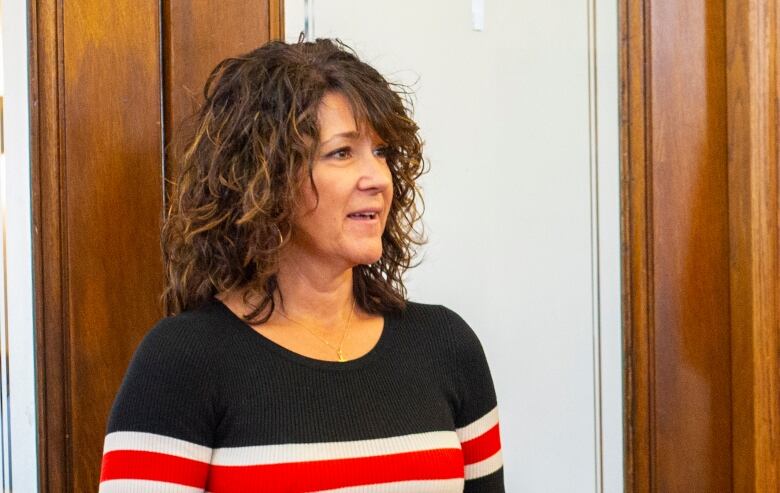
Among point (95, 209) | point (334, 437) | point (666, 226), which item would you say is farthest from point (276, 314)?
point (666, 226)

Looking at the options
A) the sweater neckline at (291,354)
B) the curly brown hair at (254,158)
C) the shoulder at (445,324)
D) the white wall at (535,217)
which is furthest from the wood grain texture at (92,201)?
the white wall at (535,217)

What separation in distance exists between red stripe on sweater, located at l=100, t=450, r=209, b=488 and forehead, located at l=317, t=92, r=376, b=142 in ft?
1.59

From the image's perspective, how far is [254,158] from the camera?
1395 millimetres

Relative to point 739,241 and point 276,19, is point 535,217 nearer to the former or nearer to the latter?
point 739,241

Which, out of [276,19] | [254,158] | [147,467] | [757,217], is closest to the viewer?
[147,467]

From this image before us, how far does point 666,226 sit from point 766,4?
453 millimetres

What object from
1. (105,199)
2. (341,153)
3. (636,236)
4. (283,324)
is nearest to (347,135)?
(341,153)

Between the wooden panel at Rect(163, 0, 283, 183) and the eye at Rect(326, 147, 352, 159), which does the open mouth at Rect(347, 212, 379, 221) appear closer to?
the eye at Rect(326, 147, 352, 159)

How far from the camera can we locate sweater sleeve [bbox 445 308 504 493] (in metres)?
1.54

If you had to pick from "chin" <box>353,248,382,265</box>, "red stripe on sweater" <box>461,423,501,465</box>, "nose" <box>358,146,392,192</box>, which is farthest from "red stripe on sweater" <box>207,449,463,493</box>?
"nose" <box>358,146,392,192</box>

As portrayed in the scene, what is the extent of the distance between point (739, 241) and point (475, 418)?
27.3 inches

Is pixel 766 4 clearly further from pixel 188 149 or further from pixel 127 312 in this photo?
pixel 127 312

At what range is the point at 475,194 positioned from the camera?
1.87 m

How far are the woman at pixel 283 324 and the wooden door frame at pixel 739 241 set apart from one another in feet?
1.88
